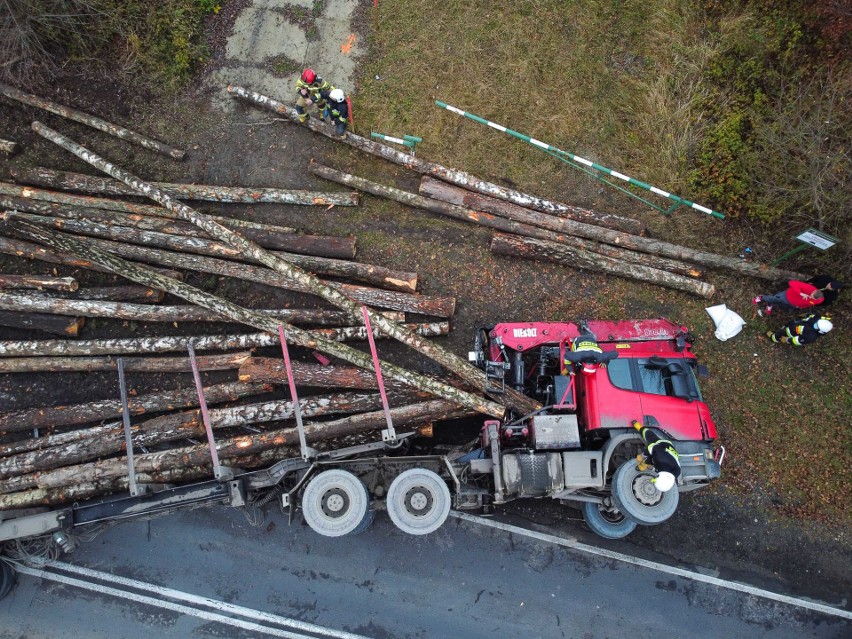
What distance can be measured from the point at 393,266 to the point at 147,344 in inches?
184

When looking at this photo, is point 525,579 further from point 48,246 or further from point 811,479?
point 48,246

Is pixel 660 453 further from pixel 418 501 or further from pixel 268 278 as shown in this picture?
pixel 268 278

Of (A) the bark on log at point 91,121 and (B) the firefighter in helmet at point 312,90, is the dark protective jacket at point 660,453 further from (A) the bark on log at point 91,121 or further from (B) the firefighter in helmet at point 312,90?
(A) the bark on log at point 91,121

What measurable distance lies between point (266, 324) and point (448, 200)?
4234 mm

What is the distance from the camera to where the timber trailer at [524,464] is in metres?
7.12

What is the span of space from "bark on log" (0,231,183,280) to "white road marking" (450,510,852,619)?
688cm

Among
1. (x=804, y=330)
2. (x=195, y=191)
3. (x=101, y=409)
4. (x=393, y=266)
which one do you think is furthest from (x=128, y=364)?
(x=804, y=330)

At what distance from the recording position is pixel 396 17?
1139 centimetres

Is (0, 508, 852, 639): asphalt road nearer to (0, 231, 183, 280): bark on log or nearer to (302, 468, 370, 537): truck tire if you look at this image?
(302, 468, 370, 537): truck tire

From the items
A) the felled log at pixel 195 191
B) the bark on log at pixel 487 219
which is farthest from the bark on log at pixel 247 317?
the bark on log at pixel 487 219

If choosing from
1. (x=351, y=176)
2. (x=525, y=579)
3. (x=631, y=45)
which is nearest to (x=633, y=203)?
(x=631, y=45)

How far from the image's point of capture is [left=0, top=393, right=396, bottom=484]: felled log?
8578 mm

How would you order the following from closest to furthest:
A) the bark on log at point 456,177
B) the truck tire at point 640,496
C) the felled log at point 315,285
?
the truck tire at point 640,496 → the felled log at point 315,285 → the bark on log at point 456,177

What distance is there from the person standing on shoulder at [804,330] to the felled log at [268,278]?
6.04 metres
